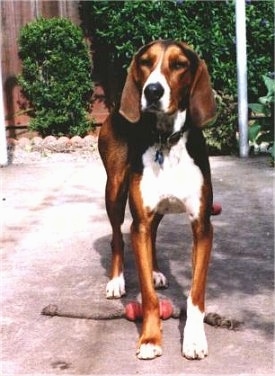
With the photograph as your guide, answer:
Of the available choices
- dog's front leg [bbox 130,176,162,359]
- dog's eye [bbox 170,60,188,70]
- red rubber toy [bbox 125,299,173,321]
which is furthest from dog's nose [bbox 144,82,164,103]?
red rubber toy [bbox 125,299,173,321]

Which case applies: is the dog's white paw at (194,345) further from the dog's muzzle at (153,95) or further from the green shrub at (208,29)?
the green shrub at (208,29)

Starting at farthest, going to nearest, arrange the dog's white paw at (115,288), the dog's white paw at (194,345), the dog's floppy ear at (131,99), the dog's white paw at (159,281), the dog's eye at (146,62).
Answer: the dog's white paw at (159,281) < the dog's white paw at (115,288) < the dog's floppy ear at (131,99) < the dog's eye at (146,62) < the dog's white paw at (194,345)

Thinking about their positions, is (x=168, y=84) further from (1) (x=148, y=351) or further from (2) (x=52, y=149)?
(2) (x=52, y=149)

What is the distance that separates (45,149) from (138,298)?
18.6 ft

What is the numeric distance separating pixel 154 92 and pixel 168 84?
92 mm

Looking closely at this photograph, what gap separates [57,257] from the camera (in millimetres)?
4871

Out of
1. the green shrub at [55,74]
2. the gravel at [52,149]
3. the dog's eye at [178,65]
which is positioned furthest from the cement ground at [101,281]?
the green shrub at [55,74]

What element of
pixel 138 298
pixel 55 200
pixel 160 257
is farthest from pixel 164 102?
pixel 55 200

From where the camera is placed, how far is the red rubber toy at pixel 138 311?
372cm

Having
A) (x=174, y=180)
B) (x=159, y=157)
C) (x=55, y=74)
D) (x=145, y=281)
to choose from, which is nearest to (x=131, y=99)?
(x=159, y=157)

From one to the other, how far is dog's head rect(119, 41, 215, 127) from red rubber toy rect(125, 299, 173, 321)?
36.6 inches

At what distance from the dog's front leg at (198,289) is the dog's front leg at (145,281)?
0.14 metres

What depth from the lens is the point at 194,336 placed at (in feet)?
10.9

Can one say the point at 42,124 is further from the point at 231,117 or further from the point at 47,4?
the point at 231,117
